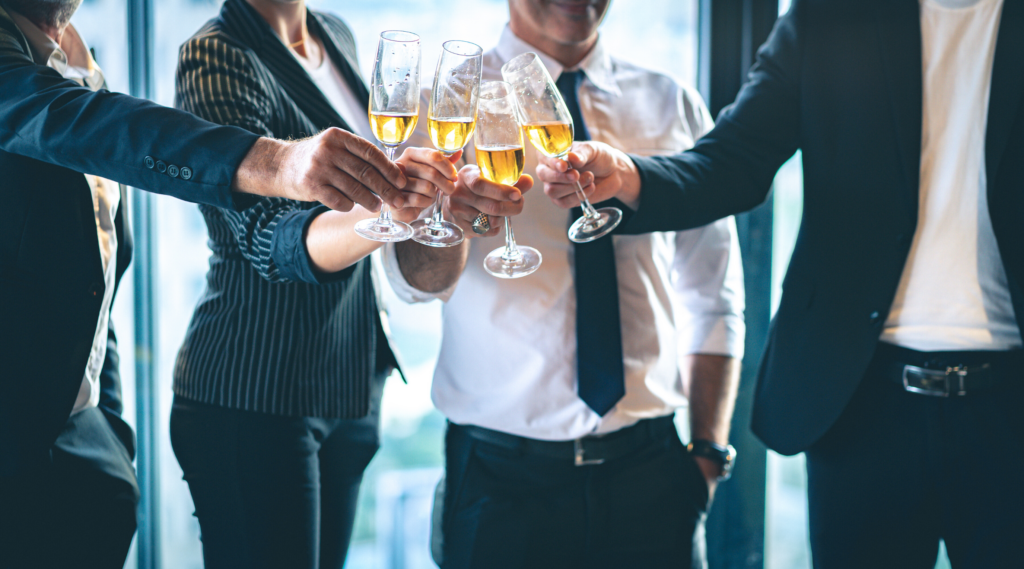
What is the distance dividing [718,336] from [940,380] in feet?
1.84

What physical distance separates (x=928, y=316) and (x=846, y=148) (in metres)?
0.39

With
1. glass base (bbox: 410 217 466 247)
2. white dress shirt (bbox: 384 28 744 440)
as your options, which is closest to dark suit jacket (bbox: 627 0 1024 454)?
white dress shirt (bbox: 384 28 744 440)

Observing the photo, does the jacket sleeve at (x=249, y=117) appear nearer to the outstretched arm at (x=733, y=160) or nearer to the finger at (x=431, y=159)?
the finger at (x=431, y=159)

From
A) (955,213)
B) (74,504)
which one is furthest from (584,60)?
(74,504)

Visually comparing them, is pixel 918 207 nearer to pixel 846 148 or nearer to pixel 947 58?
pixel 846 148

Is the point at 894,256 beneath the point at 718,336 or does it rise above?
above

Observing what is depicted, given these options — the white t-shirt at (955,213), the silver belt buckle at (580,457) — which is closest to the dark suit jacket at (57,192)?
the silver belt buckle at (580,457)

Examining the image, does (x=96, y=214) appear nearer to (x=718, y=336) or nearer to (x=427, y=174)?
(x=427, y=174)

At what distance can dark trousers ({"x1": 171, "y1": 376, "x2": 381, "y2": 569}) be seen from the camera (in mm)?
1514

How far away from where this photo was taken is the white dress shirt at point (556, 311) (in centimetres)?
163

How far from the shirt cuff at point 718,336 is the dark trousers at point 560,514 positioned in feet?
1.18

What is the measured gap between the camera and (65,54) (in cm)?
142

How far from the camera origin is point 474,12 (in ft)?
8.08

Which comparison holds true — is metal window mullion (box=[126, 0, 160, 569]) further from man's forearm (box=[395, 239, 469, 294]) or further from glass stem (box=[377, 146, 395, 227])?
glass stem (box=[377, 146, 395, 227])
